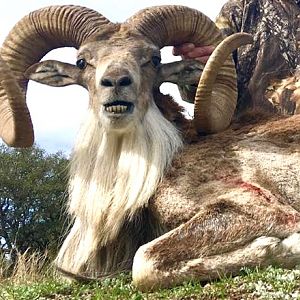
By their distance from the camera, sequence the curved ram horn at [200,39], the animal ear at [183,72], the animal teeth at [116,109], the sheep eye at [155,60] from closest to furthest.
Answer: the animal teeth at [116,109] < the curved ram horn at [200,39] < the sheep eye at [155,60] < the animal ear at [183,72]

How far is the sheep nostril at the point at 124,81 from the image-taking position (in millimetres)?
8172

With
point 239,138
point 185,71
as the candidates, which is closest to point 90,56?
point 185,71

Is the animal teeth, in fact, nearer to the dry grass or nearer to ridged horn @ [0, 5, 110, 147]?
ridged horn @ [0, 5, 110, 147]

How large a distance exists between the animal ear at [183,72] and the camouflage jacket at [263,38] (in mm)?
2382

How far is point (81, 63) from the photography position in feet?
30.6

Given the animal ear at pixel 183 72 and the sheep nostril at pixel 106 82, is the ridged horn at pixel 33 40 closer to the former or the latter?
the animal ear at pixel 183 72

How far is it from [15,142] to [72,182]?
1135mm

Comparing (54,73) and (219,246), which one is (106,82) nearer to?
(54,73)

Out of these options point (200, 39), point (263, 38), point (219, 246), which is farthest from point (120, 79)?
point (263, 38)

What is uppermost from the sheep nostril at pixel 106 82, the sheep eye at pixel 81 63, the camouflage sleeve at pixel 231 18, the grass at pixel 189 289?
the camouflage sleeve at pixel 231 18

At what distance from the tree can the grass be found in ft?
71.1

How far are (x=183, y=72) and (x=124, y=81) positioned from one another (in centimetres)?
168

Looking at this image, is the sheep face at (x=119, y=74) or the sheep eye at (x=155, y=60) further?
the sheep eye at (x=155, y=60)

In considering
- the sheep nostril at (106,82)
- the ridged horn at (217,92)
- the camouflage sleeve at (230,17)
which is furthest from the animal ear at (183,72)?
the camouflage sleeve at (230,17)
